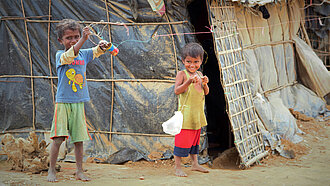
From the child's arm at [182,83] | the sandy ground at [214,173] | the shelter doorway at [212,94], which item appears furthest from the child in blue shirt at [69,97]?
the shelter doorway at [212,94]

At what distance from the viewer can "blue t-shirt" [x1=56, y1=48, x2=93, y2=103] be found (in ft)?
11.4

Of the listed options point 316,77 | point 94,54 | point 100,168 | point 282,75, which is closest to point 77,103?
point 94,54

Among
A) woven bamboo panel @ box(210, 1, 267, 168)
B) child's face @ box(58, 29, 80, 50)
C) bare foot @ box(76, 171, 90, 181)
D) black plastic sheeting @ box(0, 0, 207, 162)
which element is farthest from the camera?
black plastic sheeting @ box(0, 0, 207, 162)

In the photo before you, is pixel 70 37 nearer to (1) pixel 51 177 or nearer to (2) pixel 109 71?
(1) pixel 51 177

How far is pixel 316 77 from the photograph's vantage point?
7.44m

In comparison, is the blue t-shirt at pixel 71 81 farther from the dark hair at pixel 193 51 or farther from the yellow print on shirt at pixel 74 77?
the dark hair at pixel 193 51

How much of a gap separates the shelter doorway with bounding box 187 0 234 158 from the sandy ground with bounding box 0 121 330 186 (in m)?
1.31

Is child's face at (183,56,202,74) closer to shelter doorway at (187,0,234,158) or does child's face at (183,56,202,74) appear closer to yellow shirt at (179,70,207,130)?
yellow shirt at (179,70,207,130)

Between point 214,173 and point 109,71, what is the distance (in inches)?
80.1

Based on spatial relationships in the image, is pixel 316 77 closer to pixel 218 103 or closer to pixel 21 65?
pixel 218 103

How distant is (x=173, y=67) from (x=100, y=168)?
1.64m

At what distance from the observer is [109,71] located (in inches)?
199

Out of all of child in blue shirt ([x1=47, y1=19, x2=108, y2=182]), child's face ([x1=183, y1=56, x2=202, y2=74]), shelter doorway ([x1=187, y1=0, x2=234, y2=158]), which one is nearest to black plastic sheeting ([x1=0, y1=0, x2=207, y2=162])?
child's face ([x1=183, y1=56, x2=202, y2=74])

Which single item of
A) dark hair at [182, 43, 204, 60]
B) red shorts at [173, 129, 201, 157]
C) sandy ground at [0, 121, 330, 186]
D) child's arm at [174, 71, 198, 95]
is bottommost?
sandy ground at [0, 121, 330, 186]
